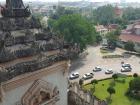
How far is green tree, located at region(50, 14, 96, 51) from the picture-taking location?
43.1 meters

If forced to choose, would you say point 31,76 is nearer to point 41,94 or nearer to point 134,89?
point 41,94

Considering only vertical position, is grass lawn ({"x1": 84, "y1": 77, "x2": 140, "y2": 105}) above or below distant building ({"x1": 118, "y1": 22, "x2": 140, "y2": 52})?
below

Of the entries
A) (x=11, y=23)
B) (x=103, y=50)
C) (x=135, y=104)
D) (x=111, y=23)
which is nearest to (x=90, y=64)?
(x=103, y=50)

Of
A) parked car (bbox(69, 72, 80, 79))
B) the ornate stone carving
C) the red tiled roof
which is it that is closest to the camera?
the ornate stone carving

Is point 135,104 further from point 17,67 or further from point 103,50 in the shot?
point 103,50

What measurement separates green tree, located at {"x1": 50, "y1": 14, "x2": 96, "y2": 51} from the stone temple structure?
30457 mm

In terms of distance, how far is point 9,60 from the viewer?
988cm

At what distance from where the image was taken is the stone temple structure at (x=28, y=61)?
31.9ft

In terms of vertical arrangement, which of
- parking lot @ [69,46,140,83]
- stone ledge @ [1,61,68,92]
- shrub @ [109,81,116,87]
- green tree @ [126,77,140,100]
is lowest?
parking lot @ [69,46,140,83]

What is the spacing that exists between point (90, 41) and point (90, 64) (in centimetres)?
451

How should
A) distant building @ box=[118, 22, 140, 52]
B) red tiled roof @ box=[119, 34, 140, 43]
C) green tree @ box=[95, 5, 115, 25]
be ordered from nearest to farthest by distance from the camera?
1. distant building @ box=[118, 22, 140, 52]
2. red tiled roof @ box=[119, 34, 140, 43]
3. green tree @ box=[95, 5, 115, 25]

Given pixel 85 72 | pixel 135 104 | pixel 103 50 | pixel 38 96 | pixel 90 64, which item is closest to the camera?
pixel 38 96

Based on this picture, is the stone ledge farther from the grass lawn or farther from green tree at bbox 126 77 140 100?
green tree at bbox 126 77 140 100

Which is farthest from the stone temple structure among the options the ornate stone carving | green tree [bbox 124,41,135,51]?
green tree [bbox 124,41,135,51]
